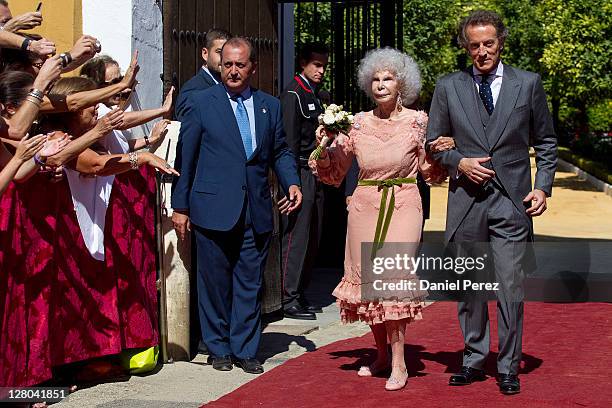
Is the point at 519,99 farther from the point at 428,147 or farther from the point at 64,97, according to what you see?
the point at 64,97

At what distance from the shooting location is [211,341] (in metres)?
8.20

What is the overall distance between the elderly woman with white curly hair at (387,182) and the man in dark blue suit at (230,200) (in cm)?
58

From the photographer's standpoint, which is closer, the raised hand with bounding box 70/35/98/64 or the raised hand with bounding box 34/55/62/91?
the raised hand with bounding box 34/55/62/91

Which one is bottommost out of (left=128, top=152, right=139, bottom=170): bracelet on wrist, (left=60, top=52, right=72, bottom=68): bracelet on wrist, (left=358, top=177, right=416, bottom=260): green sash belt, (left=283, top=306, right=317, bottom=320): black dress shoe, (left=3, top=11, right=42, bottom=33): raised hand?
(left=283, top=306, right=317, bottom=320): black dress shoe

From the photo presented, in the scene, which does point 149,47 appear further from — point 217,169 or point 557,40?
point 557,40

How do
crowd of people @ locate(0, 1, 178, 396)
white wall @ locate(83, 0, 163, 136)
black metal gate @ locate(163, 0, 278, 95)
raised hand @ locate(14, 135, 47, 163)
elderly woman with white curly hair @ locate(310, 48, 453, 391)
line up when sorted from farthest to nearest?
1. black metal gate @ locate(163, 0, 278, 95)
2. white wall @ locate(83, 0, 163, 136)
3. elderly woman with white curly hair @ locate(310, 48, 453, 391)
4. crowd of people @ locate(0, 1, 178, 396)
5. raised hand @ locate(14, 135, 47, 163)

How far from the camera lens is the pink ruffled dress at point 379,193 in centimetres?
765

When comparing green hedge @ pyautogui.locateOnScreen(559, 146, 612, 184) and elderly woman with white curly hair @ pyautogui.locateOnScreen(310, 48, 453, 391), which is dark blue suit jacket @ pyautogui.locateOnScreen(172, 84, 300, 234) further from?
green hedge @ pyautogui.locateOnScreen(559, 146, 612, 184)

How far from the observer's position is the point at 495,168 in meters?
7.45

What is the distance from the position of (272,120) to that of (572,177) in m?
27.2

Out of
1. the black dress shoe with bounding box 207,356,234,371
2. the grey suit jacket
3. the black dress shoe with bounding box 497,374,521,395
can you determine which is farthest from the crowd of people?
the black dress shoe with bounding box 497,374,521,395

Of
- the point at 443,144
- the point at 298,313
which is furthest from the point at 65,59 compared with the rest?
the point at 298,313

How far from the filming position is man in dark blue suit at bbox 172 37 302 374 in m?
8.07

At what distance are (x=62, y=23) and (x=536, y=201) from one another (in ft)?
11.0
